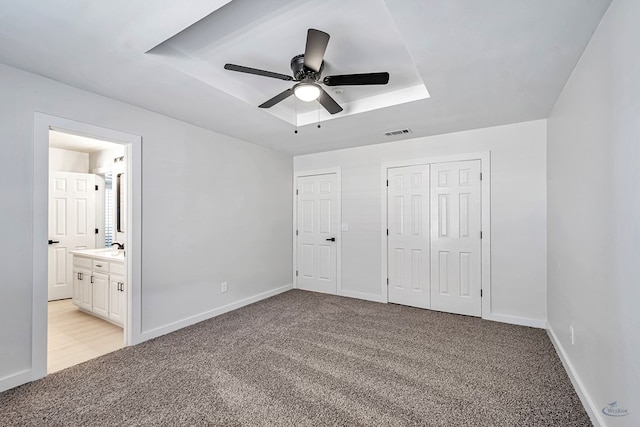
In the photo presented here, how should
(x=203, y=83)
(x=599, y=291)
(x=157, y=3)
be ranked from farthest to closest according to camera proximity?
1. (x=203, y=83)
2. (x=599, y=291)
3. (x=157, y=3)

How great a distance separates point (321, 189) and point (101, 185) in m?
3.79

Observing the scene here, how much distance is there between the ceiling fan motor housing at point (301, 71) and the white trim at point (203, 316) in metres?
2.95

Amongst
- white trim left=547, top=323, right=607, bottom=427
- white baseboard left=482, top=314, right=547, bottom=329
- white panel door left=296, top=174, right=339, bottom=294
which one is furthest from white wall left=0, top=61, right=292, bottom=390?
white trim left=547, top=323, right=607, bottom=427

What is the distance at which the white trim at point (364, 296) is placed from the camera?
14.4 ft

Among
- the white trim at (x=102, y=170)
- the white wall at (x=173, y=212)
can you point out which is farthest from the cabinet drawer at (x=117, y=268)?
the white trim at (x=102, y=170)

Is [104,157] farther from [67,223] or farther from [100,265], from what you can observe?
[100,265]

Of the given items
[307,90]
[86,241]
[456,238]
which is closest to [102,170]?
[86,241]

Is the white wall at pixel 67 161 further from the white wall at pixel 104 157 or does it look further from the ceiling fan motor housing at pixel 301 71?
the ceiling fan motor housing at pixel 301 71

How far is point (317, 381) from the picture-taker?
225cm

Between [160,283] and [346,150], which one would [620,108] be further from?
[160,283]

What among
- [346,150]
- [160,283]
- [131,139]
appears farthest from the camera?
[346,150]

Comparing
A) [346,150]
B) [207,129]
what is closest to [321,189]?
[346,150]

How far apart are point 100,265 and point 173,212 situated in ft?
4.30

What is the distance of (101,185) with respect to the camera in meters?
4.95
